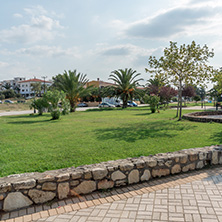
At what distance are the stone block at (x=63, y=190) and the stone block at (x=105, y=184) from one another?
2.09 feet

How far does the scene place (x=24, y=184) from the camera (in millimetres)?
3525

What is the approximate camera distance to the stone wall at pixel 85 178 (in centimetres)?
352

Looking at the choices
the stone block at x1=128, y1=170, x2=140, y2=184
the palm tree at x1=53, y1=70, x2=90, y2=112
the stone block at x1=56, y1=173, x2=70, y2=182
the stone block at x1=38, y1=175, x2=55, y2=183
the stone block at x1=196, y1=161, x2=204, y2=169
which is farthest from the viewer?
the palm tree at x1=53, y1=70, x2=90, y2=112

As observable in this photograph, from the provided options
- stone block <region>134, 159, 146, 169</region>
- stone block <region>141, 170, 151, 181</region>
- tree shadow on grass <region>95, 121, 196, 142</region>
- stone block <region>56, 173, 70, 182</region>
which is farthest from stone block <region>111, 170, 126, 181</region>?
tree shadow on grass <region>95, 121, 196, 142</region>

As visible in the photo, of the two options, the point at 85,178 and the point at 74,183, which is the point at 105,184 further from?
the point at 74,183

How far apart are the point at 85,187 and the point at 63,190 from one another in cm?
42

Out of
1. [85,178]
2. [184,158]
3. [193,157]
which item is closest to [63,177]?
[85,178]

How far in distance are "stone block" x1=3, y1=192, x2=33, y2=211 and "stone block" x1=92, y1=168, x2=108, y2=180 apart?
1.22 meters

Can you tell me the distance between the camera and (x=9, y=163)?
17.2 ft

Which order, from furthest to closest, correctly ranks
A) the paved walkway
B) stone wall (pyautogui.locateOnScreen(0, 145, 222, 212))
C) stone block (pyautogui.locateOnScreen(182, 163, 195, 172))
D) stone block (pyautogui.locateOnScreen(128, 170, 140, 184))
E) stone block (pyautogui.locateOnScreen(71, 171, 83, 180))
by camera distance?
1. stone block (pyautogui.locateOnScreen(182, 163, 195, 172))
2. stone block (pyautogui.locateOnScreen(128, 170, 140, 184))
3. stone block (pyautogui.locateOnScreen(71, 171, 83, 180))
4. stone wall (pyautogui.locateOnScreen(0, 145, 222, 212))
5. the paved walkway

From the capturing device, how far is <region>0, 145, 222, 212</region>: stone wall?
3.52 metres

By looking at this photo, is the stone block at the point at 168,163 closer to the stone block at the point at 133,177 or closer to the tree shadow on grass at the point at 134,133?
the stone block at the point at 133,177

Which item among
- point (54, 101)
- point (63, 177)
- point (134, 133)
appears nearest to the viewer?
point (63, 177)

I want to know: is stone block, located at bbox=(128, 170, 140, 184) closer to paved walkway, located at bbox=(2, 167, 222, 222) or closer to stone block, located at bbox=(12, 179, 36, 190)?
paved walkway, located at bbox=(2, 167, 222, 222)
